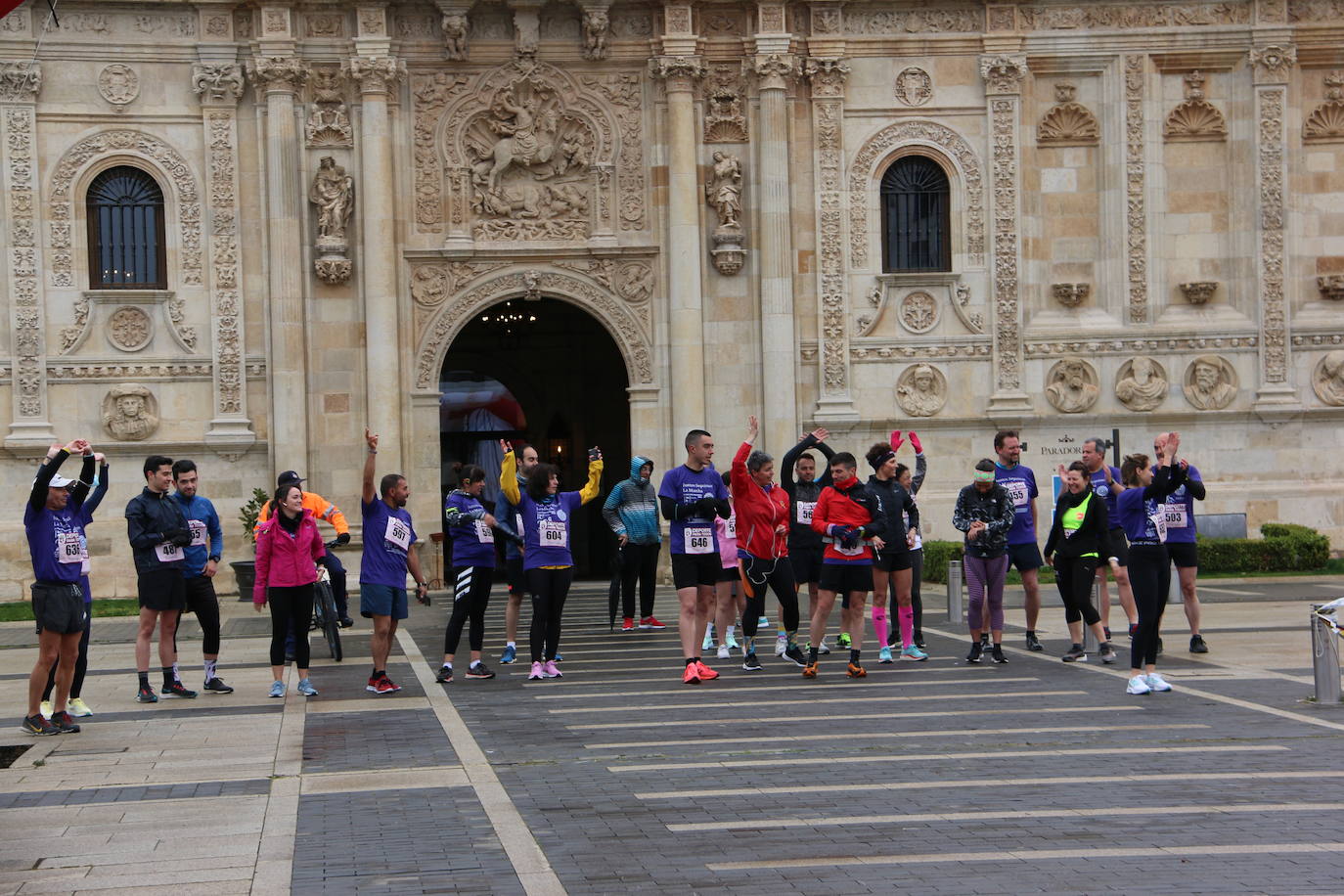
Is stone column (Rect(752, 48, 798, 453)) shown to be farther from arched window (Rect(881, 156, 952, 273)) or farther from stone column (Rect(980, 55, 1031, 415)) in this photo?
stone column (Rect(980, 55, 1031, 415))

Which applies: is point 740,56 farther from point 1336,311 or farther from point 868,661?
point 868,661

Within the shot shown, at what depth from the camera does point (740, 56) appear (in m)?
29.8

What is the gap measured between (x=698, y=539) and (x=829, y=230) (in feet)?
48.8

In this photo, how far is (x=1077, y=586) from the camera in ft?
54.1

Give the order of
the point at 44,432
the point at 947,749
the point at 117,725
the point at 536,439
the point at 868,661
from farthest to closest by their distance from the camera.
A: the point at 536,439
the point at 44,432
the point at 868,661
the point at 117,725
the point at 947,749

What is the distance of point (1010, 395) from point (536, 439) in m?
12.1

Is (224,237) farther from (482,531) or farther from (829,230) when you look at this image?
(482,531)

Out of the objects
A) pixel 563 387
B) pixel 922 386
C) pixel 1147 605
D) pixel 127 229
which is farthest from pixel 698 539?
pixel 563 387

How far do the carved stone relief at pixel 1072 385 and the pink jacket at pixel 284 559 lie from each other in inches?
688

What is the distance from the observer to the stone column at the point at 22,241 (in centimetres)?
2833

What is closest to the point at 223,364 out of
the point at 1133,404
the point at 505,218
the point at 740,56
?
the point at 505,218

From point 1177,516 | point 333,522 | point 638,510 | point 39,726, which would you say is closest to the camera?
point 39,726

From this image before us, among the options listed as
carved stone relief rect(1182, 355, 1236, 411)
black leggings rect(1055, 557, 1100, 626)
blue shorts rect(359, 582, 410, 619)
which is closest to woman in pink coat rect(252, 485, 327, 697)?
blue shorts rect(359, 582, 410, 619)

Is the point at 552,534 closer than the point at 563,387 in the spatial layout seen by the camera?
Yes
